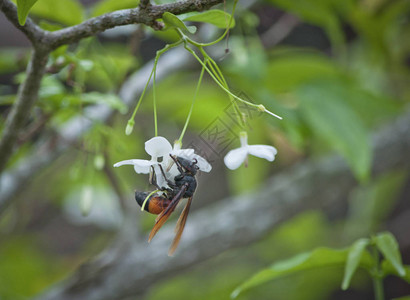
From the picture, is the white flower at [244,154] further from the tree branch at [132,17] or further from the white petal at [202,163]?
the tree branch at [132,17]

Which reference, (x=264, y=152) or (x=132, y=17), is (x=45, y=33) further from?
(x=264, y=152)

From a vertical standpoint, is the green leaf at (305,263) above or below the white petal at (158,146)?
below

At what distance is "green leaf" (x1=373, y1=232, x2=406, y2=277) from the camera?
49cm

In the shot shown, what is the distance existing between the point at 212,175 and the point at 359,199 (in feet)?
1.91

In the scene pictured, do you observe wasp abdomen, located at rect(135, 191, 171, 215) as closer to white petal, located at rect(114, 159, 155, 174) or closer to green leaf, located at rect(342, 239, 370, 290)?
white petal, located at rect(114, 159, 155, 174)

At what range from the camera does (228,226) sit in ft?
3.30

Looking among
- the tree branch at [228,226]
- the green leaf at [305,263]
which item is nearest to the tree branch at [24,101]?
the green leaf at [305,263]

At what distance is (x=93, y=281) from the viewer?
93 cm

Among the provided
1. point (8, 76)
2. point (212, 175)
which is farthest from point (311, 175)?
point (8, 76)

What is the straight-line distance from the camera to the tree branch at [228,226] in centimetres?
93

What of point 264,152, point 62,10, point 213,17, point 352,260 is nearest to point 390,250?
point 352,260

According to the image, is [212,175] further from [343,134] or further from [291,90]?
[343,134]

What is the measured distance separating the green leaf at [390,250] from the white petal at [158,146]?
0.27 meters

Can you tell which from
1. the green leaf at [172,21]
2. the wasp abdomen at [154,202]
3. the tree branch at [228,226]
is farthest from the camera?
the tree branch at [228,226]
